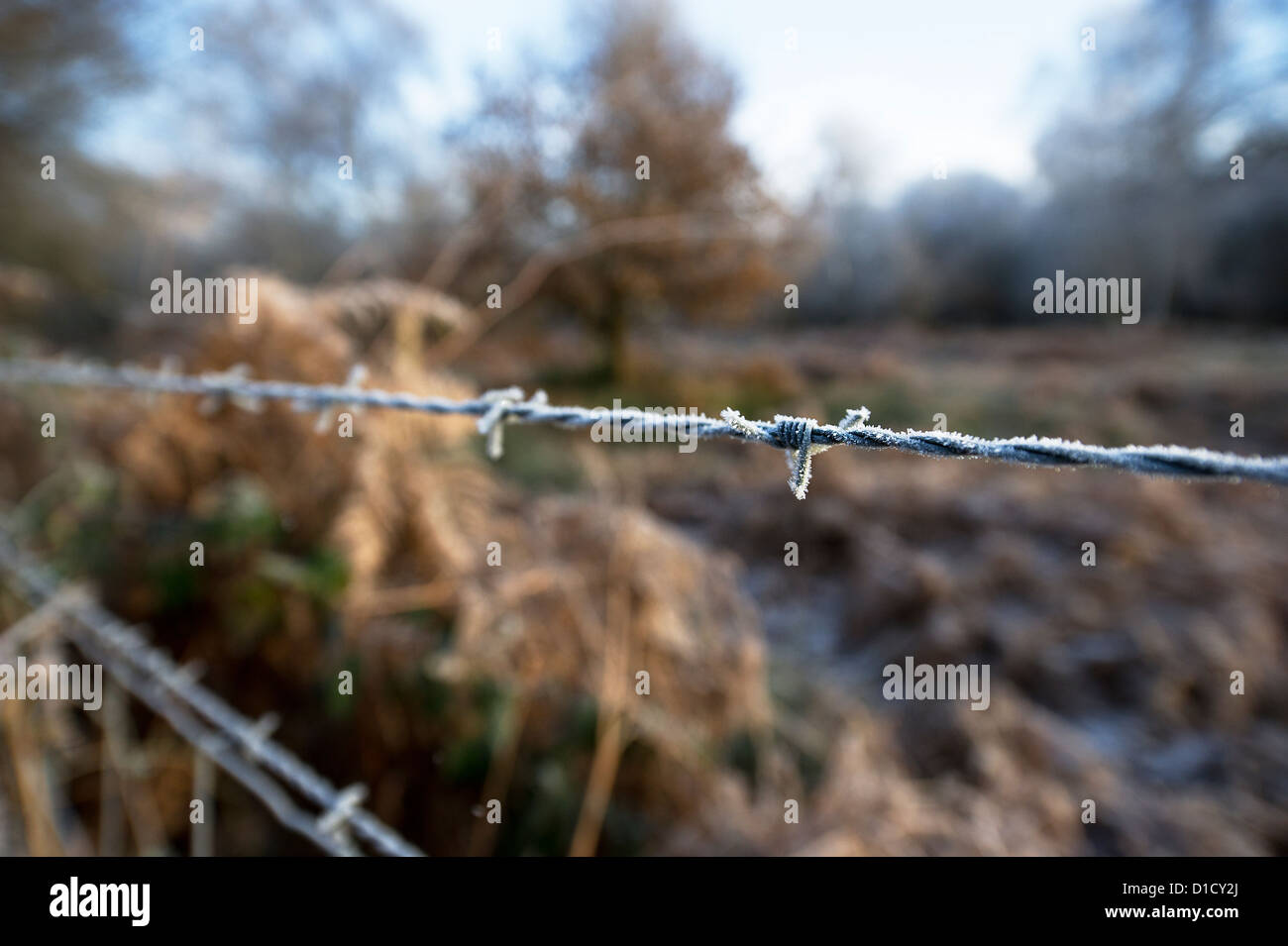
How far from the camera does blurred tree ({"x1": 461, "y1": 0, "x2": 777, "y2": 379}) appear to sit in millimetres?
8695

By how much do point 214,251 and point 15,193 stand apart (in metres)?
5.38

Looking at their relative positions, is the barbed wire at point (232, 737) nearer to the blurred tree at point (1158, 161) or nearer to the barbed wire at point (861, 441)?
the barbed wire at point (861, 441)

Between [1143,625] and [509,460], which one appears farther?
[509,460]

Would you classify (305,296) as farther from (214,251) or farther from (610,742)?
(214,251)

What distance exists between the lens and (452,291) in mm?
9617

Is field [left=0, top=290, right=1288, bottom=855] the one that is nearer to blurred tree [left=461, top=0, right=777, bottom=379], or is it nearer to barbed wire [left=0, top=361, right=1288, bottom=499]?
barbed wire [left=0, top=361, right=1288, bottom=499]

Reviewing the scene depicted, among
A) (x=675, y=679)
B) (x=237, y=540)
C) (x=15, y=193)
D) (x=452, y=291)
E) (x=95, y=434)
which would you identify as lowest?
(x=675, y=679)

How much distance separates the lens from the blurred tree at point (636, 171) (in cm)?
870

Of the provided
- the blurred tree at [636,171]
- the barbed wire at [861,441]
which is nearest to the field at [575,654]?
the barbed wire at [861,441]

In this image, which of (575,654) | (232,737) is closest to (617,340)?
(575,654)

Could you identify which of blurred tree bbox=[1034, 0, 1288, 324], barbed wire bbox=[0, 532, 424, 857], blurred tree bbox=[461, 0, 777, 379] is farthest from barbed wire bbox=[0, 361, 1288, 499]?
blurred tree bbox=[1034, 0, 1288, 324]
